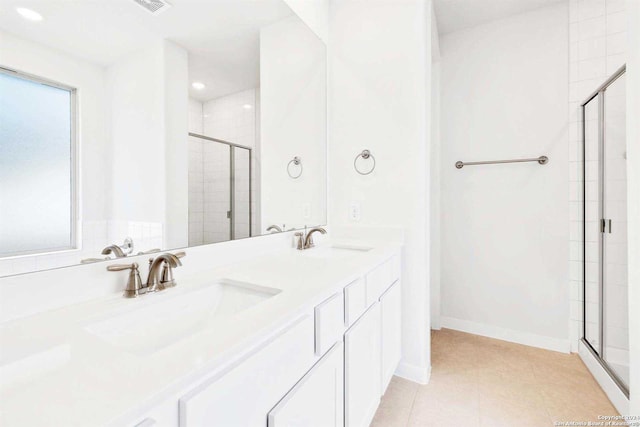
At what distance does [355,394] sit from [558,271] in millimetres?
1946

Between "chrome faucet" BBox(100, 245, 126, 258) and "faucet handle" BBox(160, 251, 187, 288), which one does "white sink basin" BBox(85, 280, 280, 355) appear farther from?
"chrome faucet" BBox(100, 245, 126, 258)

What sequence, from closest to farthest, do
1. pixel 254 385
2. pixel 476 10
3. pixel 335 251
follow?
1. pixel 254 385
2. pixel 335 251
3. pixel 476 10

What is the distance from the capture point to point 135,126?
91 centimetres

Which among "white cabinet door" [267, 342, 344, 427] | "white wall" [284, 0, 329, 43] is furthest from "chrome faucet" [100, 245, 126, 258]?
"white wall" [284, 0, 329, 43]

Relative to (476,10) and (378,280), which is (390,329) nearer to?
(378,280)

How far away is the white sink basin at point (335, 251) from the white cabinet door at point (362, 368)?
15.1 inches

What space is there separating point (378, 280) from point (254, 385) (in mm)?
864

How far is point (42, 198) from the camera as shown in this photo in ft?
2.37

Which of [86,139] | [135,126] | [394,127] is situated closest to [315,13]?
[394,127]

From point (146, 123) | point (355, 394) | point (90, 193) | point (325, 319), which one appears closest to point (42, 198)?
point (90, 193)

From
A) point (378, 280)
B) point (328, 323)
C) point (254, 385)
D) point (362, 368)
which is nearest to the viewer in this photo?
point (254, 385)

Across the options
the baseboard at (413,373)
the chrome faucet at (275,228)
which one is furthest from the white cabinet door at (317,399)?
the baseboard at (413,373)

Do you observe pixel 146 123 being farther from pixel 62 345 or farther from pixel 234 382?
pixel 234 382

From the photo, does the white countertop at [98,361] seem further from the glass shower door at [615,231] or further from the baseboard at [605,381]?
the glass shower door at [615,231]
